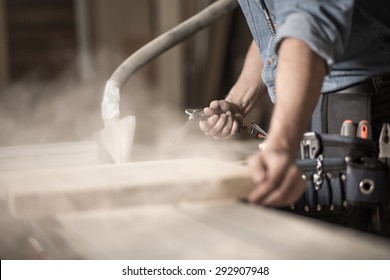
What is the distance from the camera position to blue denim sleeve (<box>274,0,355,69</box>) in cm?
97

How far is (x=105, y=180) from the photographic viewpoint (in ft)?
3.44

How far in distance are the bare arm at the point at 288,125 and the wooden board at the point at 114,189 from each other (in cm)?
8

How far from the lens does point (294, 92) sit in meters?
0.95

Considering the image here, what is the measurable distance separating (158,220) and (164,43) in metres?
1.00

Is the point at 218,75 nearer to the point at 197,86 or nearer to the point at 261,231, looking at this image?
the point at 197,86

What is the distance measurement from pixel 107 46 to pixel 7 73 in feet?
3.05

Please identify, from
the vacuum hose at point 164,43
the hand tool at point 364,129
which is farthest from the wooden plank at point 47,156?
the hand tool at point 364,129

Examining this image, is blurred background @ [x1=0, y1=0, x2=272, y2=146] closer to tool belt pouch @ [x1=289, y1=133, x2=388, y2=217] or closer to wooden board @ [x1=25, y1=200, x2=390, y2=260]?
tool belt pouch @ [x1=289, y1=133, x2=388, y2=217]

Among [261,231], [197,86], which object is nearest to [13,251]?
[261,231]

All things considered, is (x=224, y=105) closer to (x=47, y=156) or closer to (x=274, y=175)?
(x=274, y=175)

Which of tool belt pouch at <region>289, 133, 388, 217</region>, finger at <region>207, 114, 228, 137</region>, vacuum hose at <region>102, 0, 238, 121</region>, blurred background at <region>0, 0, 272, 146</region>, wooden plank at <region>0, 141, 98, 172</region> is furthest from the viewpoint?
blurred background at <region>0, 0, 272, 146</region>

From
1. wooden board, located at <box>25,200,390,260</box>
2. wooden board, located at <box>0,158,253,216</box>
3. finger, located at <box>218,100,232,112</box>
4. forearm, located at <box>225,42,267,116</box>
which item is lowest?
wooden board, located at <box>25,200,390,260</box>

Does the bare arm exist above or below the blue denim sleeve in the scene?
below

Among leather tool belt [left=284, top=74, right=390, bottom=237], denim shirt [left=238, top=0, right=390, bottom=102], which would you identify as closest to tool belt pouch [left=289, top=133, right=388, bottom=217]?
leather tool belt [left=284, top=74, right=390, bottom=237]
